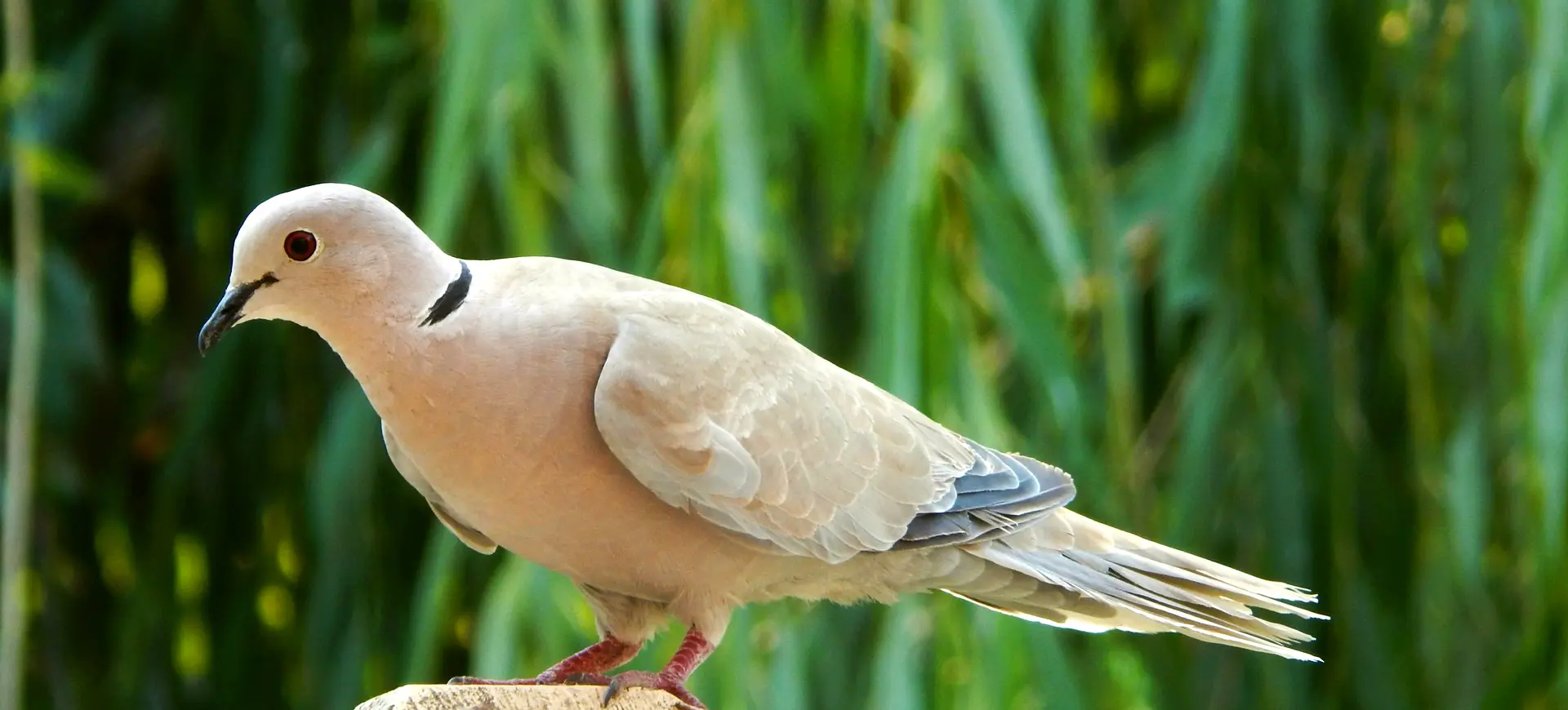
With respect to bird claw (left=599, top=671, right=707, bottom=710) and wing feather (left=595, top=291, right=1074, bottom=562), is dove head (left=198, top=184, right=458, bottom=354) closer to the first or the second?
wing feather (left=595, top=291, right=1074, bottom=562)

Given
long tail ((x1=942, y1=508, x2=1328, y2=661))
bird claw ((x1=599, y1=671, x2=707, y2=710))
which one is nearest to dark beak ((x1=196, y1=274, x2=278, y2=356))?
bird claw ((x1=599, y1=671, x2=707, y2=710))

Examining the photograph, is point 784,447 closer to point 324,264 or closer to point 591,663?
point 591,663

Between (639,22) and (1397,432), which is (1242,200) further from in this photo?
(639,22)

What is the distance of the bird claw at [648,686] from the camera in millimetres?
1423

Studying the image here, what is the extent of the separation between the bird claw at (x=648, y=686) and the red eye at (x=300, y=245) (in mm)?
414

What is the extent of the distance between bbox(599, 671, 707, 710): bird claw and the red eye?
0.41m

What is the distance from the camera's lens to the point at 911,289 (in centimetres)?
202

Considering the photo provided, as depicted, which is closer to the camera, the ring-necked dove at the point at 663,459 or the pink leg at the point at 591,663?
the ring-necked dove at the point at 663,459

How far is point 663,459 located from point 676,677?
0.59 feet

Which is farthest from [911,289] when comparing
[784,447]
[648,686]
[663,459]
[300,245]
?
[300,245]

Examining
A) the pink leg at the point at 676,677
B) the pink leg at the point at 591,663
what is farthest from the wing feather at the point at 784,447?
the pink leg at the point at 591,663

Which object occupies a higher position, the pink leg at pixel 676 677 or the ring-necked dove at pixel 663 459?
the ring-necked dove at pixel 663 459

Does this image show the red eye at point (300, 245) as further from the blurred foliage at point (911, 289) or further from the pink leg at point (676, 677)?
the blurred foliage at point (911, 289)

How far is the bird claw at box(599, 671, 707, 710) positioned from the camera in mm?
1423
